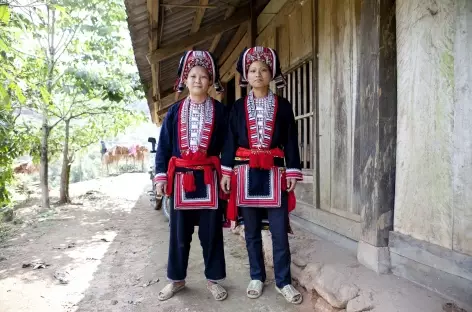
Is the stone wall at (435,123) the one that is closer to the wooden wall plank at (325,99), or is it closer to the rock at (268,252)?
the wooden wall plank at (325,99)

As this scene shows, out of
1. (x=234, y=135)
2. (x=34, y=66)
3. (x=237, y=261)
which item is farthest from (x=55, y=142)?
(x=234, y=135)

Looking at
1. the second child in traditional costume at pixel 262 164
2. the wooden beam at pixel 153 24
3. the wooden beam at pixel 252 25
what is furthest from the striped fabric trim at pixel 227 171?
the wooden beam at pixel 252 25

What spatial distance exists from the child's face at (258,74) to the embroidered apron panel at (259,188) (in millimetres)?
574

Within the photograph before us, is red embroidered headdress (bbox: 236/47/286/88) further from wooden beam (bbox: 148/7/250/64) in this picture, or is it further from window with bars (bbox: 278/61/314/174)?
wooden beam (bbox: 148/7/250/64)

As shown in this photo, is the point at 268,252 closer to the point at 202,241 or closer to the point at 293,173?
the point at 202,241

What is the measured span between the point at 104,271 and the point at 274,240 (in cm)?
187

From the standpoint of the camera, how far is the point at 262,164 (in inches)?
89.2

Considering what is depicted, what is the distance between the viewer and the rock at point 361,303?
1816 millimetres

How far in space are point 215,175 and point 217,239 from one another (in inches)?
18.4

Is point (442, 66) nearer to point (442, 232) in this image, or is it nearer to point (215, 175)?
point (442, 232)

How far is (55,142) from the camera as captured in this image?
8117mm

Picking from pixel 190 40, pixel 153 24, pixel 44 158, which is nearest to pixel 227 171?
pixel 153 24

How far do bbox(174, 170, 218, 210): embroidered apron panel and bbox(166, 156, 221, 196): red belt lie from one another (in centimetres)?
4

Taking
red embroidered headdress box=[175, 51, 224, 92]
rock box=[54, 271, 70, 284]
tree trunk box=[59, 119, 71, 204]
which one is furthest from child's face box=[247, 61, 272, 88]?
tree trunk box=[59, 119, 71, 204]
